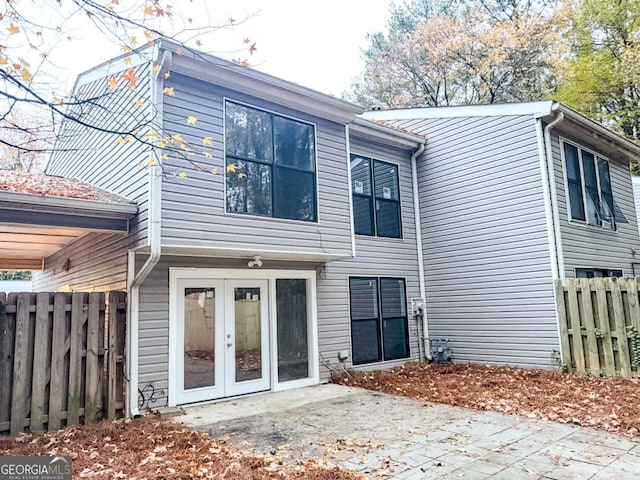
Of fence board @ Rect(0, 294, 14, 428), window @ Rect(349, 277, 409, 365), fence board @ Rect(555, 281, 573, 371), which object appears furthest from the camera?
window @ Rect(349, 277, 409, 365)

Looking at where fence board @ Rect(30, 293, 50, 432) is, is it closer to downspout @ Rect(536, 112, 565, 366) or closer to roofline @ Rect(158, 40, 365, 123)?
roofline @ Rect(158, 40, 365, 123)

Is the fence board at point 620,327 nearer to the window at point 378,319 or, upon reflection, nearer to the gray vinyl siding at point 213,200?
the window at point 378,319

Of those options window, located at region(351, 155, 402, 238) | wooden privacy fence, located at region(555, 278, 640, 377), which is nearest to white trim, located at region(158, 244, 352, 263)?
window, located at region(351, 155, 402, 238)

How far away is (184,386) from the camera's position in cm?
637

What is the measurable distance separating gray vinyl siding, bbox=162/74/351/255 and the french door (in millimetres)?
978

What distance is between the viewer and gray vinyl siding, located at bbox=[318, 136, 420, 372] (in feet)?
27.0

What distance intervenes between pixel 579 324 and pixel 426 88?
49.7 ft

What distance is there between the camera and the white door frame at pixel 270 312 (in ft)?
20.6

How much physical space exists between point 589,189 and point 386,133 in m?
4.78

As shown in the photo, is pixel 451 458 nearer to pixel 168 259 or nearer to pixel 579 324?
pixel 168 259

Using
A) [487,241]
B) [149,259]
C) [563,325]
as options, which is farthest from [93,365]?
[563,325]

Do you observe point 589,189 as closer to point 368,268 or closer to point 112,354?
point 368,268

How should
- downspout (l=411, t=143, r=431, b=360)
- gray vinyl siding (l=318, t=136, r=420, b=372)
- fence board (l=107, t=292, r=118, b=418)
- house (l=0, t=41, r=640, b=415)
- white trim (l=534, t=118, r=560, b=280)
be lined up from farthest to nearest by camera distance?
1. downspout (l=411, t=143, r=431, b=360)
2. gray vinyl siding (l=318, t=136, r=420, b=372)
3. white trim (l=534, t=118, r=560, b=280)
4. house (l=0, t=41, r=640, b=415)
5. fence board (l=107, t=292, r=118, b=418)

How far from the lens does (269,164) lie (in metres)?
6.98
